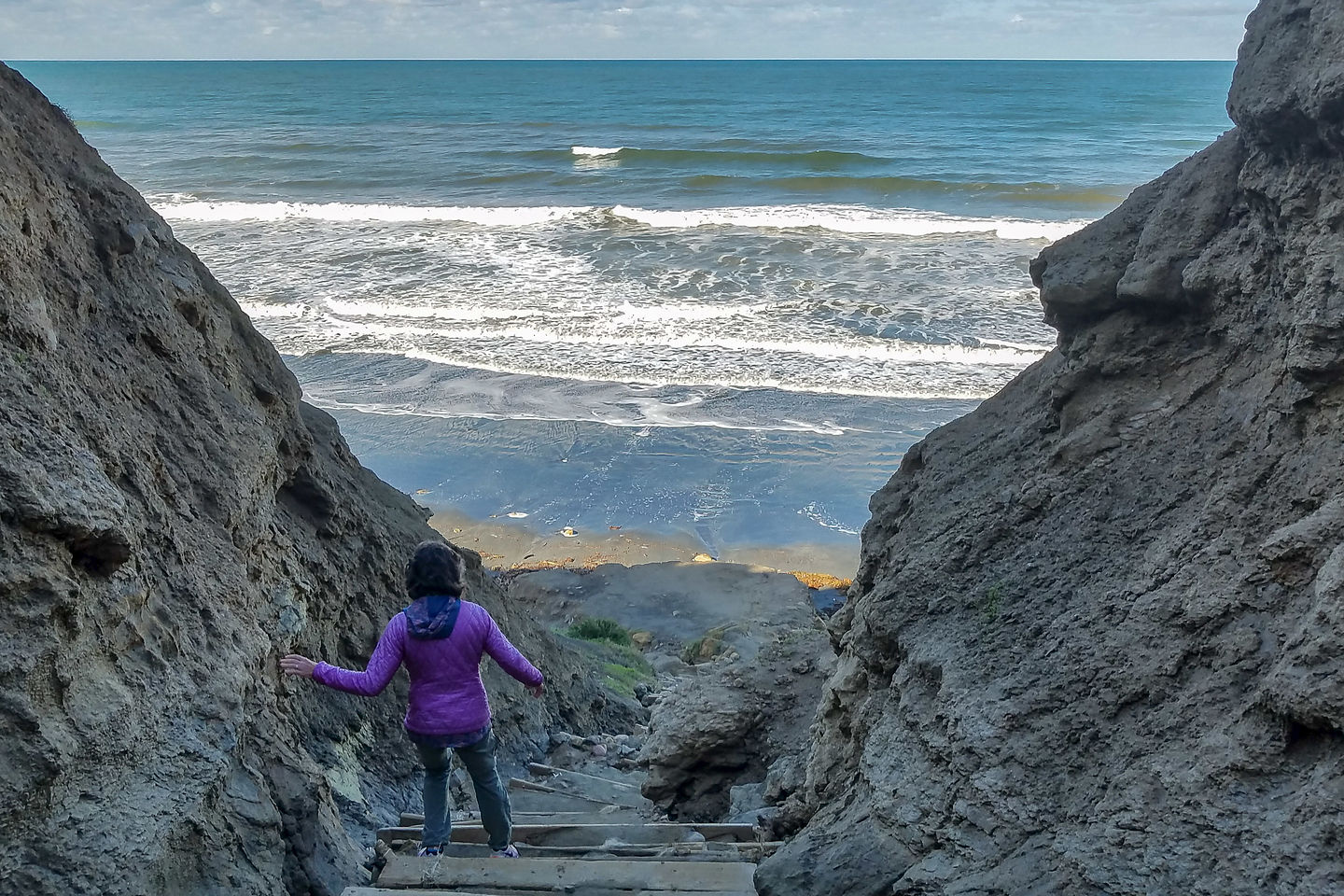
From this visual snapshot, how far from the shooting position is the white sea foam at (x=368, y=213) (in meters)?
33.7

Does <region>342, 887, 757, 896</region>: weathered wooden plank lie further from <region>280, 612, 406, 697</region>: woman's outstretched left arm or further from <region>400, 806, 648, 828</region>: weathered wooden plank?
<region>400, 806, 648, 828</region>: weathered wooden plank

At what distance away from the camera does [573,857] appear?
464cm

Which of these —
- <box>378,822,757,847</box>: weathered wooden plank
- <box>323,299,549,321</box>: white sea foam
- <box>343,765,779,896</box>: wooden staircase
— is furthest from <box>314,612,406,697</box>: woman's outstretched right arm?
<box>323,299,549,321</box>: white sea foam

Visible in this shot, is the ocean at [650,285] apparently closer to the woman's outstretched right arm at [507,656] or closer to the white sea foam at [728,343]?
the white sea foam at [728,343]

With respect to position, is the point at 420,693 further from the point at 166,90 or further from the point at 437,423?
the point at 166,90

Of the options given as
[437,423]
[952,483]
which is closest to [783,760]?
[952,483]

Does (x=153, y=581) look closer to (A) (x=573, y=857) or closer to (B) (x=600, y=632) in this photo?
(A) (x=573, y=857)

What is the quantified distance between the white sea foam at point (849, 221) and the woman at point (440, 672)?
27.2m

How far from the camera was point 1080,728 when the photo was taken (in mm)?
3414

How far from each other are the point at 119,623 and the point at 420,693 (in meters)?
1.37

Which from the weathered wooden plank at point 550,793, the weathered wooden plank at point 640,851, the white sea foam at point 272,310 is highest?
the white sea foam at point 272,310

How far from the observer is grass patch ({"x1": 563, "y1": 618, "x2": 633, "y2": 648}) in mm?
11875


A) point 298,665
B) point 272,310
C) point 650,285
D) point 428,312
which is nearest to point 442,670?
point 298,665

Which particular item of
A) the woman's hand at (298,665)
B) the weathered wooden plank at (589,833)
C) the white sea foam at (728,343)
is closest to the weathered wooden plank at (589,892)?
the woman's hand at (298,665)
